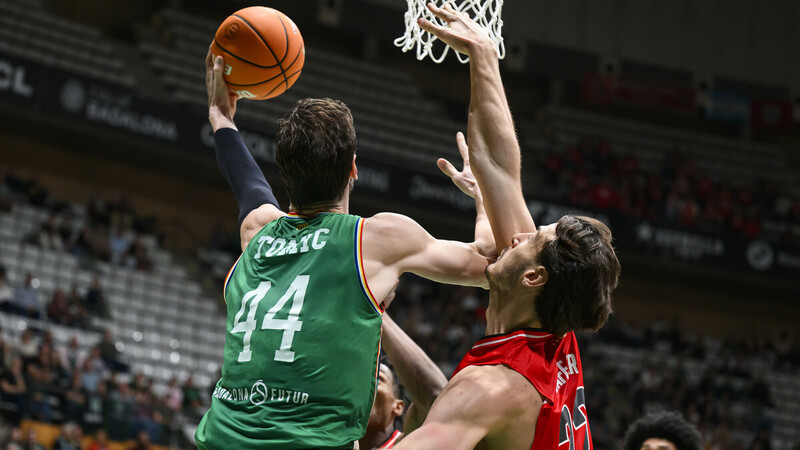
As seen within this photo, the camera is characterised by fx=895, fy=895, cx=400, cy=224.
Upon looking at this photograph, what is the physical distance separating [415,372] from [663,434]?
1734 millimetres

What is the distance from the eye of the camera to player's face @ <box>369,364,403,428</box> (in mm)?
3803

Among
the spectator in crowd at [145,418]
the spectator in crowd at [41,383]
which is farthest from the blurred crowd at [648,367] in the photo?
the spectator in crowd at [41,383]

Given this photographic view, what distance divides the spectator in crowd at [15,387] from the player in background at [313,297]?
8.11 m

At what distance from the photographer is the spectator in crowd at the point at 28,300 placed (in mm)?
11484

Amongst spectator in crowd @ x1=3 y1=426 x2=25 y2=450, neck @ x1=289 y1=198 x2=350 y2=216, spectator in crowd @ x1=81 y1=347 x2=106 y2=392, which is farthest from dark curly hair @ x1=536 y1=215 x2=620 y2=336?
spectator in crowd @ x1=81 y1=347 x2=106 y2=392

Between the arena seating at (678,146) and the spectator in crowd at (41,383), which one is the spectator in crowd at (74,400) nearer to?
the spectator in crowd at (41,383)

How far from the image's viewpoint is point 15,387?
9828 millimetres

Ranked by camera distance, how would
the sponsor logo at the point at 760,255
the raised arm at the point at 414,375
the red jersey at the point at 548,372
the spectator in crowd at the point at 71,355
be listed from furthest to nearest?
the sponsor logo at the point at 760,255
the spectator in crowd at the point at 71,355
the raised arm at the point at 414,375
the red jersey at the point at 548,372

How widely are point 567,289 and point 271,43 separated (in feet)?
5.45

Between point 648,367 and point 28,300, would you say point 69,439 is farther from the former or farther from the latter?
point 648,367

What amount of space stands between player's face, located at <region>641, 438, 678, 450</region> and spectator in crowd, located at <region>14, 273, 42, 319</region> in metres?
9.25

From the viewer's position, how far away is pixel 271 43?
137 inches

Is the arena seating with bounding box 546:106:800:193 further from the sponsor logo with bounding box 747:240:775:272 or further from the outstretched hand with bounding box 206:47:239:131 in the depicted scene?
the outstretched hand with bounding box 206:47:239:131

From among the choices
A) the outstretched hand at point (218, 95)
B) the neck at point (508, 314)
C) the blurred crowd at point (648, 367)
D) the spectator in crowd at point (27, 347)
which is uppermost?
the outstretched hand at point (218, 95)
